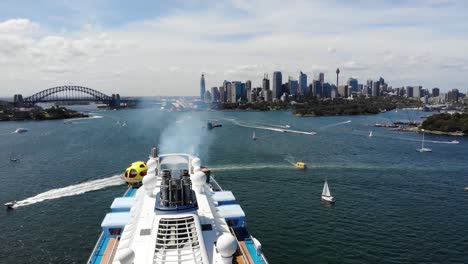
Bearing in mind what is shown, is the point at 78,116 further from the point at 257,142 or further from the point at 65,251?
the point at 65,251

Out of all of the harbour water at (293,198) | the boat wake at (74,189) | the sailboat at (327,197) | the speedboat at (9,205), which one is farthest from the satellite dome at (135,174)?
the sailboat at (327,197)

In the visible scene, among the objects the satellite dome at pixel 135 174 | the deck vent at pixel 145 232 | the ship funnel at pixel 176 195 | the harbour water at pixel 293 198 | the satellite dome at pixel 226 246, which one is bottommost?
the harbour water at pixel 293 198

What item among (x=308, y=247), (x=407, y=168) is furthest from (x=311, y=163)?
(x=308, y=247)

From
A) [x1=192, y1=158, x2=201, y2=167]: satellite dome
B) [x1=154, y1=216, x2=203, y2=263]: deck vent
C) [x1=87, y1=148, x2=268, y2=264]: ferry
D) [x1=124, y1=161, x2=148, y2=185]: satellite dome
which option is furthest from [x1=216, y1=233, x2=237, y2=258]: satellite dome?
[x1=124, y1=161, x2=148, y2=185]: satellite dome

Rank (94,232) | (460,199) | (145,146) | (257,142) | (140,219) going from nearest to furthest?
1. (140,219)
2. (94,232)
3. (460,199)
4. (145,146)
5. (257,142)

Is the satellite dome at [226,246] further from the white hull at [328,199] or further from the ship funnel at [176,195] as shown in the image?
the white hull at [328,199]

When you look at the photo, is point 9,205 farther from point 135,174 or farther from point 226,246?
point 226,246
